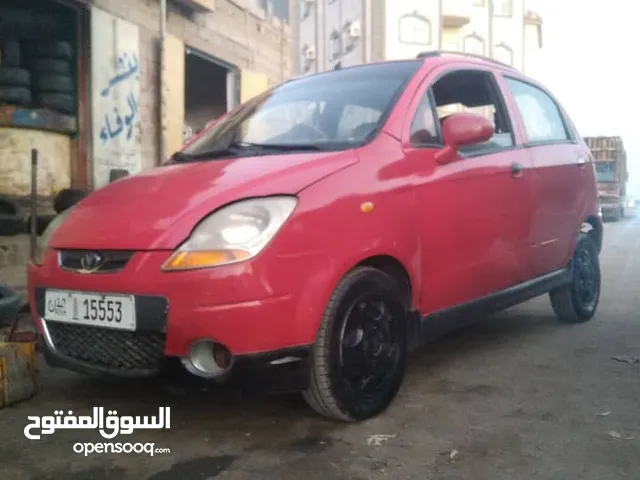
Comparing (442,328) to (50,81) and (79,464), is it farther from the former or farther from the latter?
(50,81)

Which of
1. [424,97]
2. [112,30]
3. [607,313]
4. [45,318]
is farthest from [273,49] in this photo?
[45,318]

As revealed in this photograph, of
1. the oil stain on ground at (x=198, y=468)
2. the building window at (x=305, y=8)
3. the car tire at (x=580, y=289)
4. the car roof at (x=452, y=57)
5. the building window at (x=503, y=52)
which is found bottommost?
the oil stain on ground at (x=198, y=468)

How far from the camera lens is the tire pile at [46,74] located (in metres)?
8.02

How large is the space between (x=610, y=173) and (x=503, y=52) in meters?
17.1

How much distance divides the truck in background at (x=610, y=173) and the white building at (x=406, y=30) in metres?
10.3

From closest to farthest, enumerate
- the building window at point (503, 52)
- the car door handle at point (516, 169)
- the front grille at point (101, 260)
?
the front grille at point (101, 260) < the car door handle at point (516, 169) < the building window at point (503, 52)

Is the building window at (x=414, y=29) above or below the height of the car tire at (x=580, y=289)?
above

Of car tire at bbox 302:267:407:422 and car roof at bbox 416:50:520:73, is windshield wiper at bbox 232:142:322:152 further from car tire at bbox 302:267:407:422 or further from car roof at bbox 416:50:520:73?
car roof at bbox 416:50:520:73

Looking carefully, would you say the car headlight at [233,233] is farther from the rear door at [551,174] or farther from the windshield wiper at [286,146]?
the rear door at [551,174]

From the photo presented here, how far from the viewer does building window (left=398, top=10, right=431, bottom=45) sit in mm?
34438

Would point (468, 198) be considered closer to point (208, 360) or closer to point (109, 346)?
point (208, 360)

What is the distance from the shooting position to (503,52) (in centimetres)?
3894

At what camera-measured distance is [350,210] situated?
2.92 meters

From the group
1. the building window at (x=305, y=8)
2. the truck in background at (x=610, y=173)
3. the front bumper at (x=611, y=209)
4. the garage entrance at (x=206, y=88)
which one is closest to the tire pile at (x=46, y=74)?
the garage entrance at (x=206, y=88)
